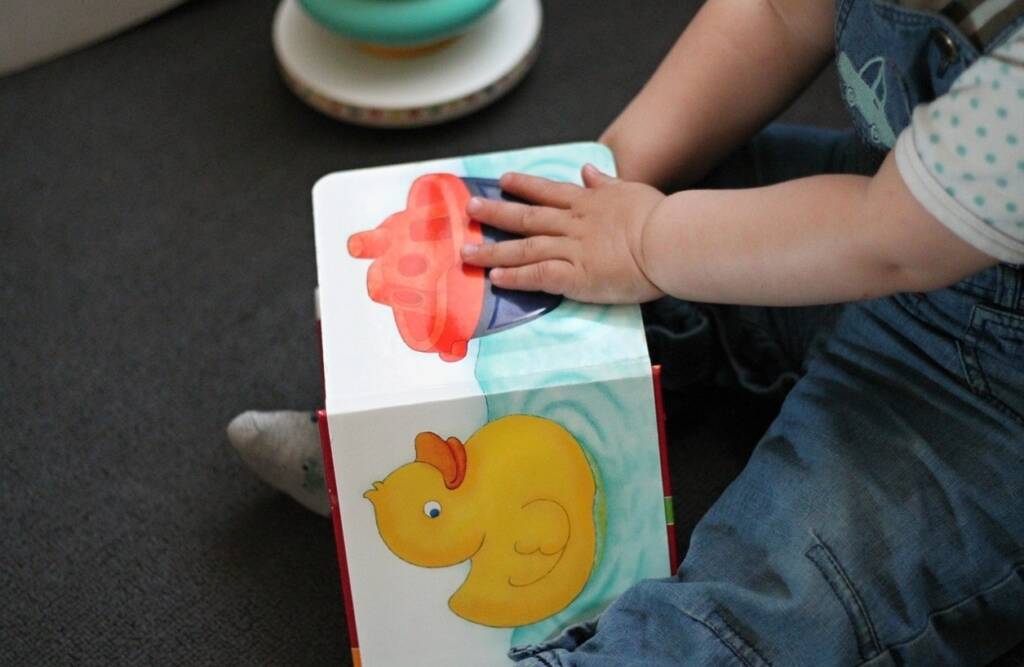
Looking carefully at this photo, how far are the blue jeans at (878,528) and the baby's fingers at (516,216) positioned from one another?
202mm

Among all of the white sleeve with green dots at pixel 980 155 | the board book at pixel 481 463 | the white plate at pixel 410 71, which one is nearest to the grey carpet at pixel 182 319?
the white plate at pixel 410 71

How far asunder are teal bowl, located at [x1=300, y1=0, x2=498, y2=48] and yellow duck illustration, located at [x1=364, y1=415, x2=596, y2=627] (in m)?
0.58

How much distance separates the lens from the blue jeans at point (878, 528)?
73cm

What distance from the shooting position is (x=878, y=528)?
0.75m

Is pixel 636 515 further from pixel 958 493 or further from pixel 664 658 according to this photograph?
pixel 958 493

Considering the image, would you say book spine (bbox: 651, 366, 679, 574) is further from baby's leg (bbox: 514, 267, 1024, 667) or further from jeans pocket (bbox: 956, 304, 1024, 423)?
jeans pocket (bbox: 956, 304, 1024, 423)

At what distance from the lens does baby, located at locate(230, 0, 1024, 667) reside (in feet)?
2.25

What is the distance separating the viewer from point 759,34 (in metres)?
0.88

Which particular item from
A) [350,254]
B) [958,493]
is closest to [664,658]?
[958,493]

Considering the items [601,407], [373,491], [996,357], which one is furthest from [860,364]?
[373,491]

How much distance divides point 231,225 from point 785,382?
567 millimetres

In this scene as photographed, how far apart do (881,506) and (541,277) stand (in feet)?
0.82

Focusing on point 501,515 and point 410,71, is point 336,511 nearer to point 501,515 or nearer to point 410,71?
point 501,515

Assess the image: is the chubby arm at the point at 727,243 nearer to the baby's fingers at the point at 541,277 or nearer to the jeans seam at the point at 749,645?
the baby's fingers at the point at 541,277
